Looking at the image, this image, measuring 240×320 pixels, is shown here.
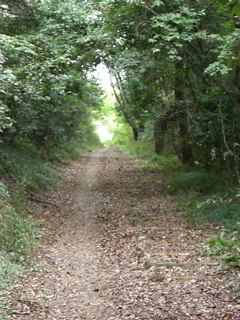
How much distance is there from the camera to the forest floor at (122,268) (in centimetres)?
645

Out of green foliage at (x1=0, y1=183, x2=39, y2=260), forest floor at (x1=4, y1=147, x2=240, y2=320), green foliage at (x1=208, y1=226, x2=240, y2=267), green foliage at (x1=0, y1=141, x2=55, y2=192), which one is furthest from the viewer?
green foliage at (x1=0, y1=141, x2=55, y2=192)

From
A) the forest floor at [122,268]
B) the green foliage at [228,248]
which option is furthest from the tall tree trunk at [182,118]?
the green foliage at [228,248]

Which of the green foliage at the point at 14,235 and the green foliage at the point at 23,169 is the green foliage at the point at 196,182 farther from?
the green foliage at the point at 14,235

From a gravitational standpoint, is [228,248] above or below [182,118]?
below

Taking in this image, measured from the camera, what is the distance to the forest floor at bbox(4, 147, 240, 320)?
254 inches

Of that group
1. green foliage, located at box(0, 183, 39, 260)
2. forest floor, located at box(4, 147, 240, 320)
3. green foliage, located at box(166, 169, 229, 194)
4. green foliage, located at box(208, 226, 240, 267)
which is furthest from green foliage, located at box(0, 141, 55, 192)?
green foliage, located at box(208, 226, 240, 267)

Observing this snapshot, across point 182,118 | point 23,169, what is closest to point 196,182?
point 182,118

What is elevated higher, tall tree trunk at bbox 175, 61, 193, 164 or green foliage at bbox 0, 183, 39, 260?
tall tree trunk at bbox 175, 61, 193, 164

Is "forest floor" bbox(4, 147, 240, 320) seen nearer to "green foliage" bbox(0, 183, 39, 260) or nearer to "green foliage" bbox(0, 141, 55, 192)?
"green foliage" bbox(0, 183, 39, 260)

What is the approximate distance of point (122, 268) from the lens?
868 centimetres

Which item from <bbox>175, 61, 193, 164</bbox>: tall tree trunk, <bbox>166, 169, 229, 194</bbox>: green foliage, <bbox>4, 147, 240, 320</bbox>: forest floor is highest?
<bbox>175, 61, 193, 164</bbox>: tall tree trunk

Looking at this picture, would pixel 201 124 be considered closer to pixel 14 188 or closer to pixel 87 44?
pixel 87 44

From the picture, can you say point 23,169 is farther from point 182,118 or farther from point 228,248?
point 228,248

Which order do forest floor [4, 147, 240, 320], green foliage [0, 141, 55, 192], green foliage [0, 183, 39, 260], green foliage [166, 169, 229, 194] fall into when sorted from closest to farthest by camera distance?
forest floor [4, 147, 240, 320], green foliage [0, 183, 39, 260], green foliage [166, 169, 229, 194], green foliage [0, 141, 55, 192]
